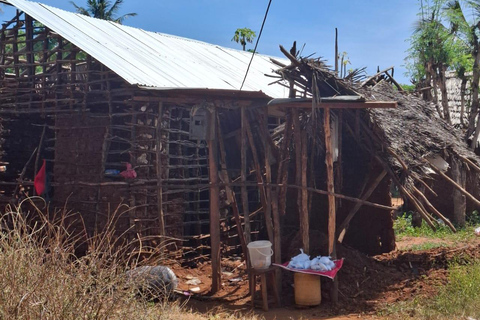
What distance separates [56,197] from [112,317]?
5552mm

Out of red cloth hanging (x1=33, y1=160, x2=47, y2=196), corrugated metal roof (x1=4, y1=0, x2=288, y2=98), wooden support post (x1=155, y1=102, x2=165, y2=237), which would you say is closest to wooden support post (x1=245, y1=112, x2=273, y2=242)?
corrugated metal roof (x1=4, y1=0, x2=288, y2=98)

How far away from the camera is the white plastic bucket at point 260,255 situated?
725 cm

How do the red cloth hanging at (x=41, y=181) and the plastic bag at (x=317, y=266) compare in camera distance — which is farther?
the red cloth hanging at (x=41, y=181)

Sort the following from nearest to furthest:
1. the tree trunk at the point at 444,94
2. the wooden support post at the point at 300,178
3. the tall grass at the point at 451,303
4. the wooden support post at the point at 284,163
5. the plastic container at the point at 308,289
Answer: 1. the tall grass at the point at 451,303
2. the plastic container at the point at 308,289
3. the wooden support post at the point at 300,178
4. the wooden support post at the point at 284,163
5. the tree trunk at the point at 444,94

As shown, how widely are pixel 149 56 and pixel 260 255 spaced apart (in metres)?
5.05

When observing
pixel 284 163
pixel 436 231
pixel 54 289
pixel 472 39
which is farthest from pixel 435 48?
pixel 54 289

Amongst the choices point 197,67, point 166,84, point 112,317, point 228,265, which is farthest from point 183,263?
point 112,317

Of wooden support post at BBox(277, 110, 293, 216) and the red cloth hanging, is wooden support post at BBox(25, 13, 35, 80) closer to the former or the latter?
the red cloth hanging

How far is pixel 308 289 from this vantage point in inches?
282

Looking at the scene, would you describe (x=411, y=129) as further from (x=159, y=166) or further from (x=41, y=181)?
(x=41, y=181)

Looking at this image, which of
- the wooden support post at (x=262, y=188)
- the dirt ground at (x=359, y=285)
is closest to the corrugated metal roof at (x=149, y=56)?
the wooden support post at (x=262, y=188)

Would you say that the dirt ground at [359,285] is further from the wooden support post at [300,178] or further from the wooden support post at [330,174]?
the wooden support post at [300,178]

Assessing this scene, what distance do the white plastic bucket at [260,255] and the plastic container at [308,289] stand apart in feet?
1.40

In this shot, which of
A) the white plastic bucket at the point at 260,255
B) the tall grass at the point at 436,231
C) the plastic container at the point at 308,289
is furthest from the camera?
the tall grass at the point at 436,231
